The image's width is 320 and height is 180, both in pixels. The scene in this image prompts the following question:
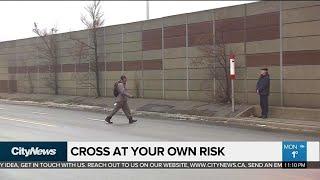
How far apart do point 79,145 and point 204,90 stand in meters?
14.7

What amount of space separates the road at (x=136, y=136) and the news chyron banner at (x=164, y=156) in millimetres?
→ 149

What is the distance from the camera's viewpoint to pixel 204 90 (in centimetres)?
2303

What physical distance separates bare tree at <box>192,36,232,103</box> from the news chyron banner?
1284 centimetres

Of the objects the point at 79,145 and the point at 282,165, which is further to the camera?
the point at 79,145

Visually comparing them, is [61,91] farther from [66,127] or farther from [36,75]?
[66,127]

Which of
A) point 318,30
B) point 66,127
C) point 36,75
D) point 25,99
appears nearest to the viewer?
point 66,127

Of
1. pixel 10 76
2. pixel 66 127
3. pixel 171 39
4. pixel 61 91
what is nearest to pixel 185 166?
pixel 66 127

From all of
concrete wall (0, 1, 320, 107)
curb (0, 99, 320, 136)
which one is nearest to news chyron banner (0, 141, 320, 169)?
concrete wall (0, 1, 320, 107)

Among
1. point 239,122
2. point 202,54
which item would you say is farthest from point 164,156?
point 202,54

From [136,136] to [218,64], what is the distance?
30.9 ft

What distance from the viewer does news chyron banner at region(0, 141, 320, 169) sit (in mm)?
8125

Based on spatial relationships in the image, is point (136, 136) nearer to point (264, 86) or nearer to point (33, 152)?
point (33, 152)

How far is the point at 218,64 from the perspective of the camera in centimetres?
2195

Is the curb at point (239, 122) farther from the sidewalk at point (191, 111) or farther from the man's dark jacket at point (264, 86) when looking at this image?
the man's dark jacket at point (264, 86)
